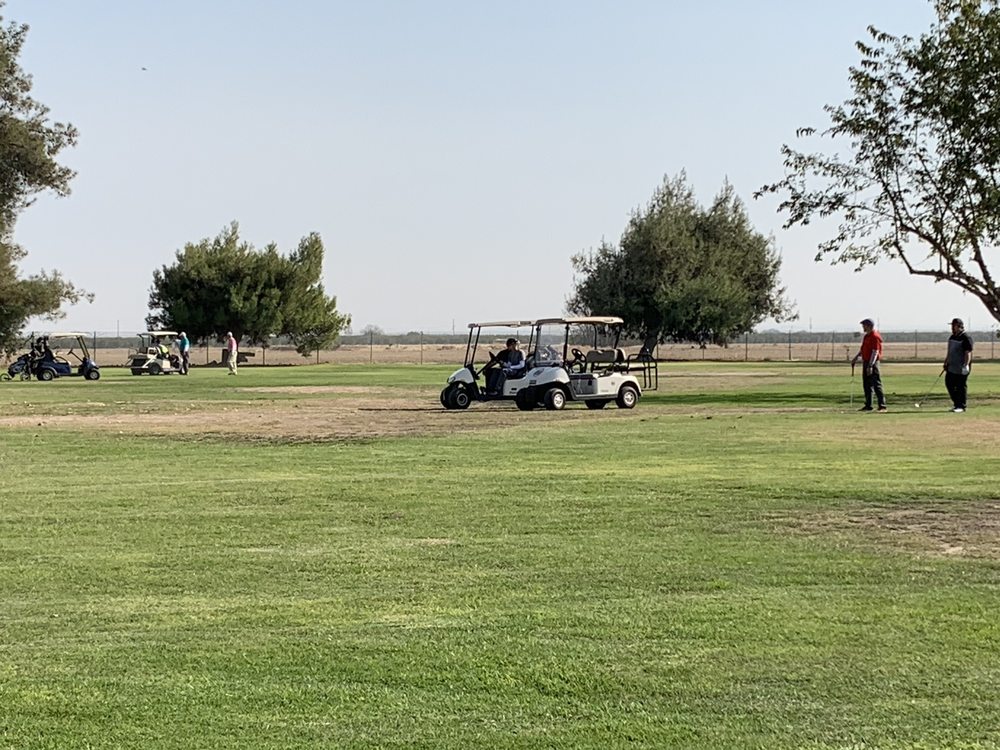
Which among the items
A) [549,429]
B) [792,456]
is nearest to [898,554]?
[792,456]

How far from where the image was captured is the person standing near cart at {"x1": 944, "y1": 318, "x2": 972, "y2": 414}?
83.3 feet

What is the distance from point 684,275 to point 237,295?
26805mm

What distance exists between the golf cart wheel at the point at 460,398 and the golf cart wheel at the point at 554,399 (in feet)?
5.50

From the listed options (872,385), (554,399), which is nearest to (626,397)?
(554,399)

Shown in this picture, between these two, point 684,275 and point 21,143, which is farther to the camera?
point 684,275

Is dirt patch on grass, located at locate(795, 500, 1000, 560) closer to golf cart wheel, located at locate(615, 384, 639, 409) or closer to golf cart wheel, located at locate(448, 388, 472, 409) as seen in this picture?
golf cart wheel, located at locate(615, 384, 639, 409)

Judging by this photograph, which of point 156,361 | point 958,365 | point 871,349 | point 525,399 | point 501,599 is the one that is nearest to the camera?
Answer: point 501,599

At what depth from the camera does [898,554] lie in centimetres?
935

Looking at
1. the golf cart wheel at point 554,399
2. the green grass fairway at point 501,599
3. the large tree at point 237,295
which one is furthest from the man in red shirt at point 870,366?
the large tree at point 237,295

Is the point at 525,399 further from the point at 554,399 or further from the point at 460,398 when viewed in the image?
the point at 460,398

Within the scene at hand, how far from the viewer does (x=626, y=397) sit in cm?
2795

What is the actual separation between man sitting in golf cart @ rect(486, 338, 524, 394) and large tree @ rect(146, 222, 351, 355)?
50164 mm

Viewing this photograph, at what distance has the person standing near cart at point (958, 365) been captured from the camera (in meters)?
25.4

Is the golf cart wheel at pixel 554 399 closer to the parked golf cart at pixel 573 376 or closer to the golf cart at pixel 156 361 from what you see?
the parked golf cart at pixel 573 376
